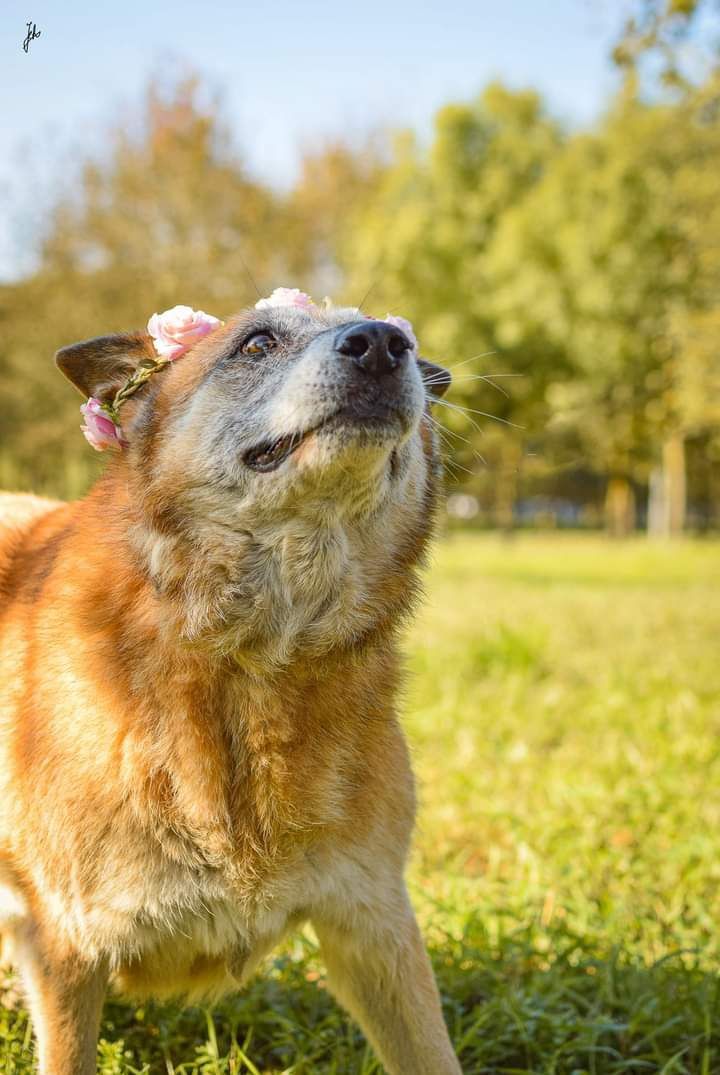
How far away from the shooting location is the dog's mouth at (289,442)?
2156mm

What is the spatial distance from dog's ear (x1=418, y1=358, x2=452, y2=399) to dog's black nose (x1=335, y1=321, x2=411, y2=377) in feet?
2.13

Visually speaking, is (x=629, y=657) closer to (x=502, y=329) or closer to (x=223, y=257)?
(x=223, y=257)

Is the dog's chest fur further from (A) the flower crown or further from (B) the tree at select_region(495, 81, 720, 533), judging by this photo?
(B) the tree at select_region(495, 81, 720, 533)

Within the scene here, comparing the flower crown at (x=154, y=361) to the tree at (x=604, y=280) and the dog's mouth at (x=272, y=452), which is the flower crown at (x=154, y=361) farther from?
the tree at (x=604, y=280)

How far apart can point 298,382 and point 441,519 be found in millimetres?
721

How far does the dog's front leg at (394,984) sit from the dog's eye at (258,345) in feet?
4.73

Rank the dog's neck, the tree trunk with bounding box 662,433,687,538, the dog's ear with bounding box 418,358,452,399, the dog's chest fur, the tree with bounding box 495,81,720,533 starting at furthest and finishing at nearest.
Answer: the tree trunk with bounding box 662,433,687,538, the tree with bounding box 495,81,720,533, the dog's ear with bounding box 418,358,452,399, the dog's neck, the dog's chest fur

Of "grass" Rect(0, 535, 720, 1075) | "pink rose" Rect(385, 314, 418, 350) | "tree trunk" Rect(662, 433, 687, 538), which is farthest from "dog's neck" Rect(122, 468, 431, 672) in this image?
"tree trunk" Rect(662, 433, 687, 538)

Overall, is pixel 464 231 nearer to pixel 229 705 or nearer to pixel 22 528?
pixel 22 528

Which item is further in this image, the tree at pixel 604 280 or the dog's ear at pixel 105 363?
the tree at pixel 604 280

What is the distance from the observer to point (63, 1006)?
7.22 ft

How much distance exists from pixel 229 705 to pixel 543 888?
2.07m

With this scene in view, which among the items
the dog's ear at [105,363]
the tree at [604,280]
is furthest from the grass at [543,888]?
the tree at [604,280]

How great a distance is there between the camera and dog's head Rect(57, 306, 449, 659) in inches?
85.8
